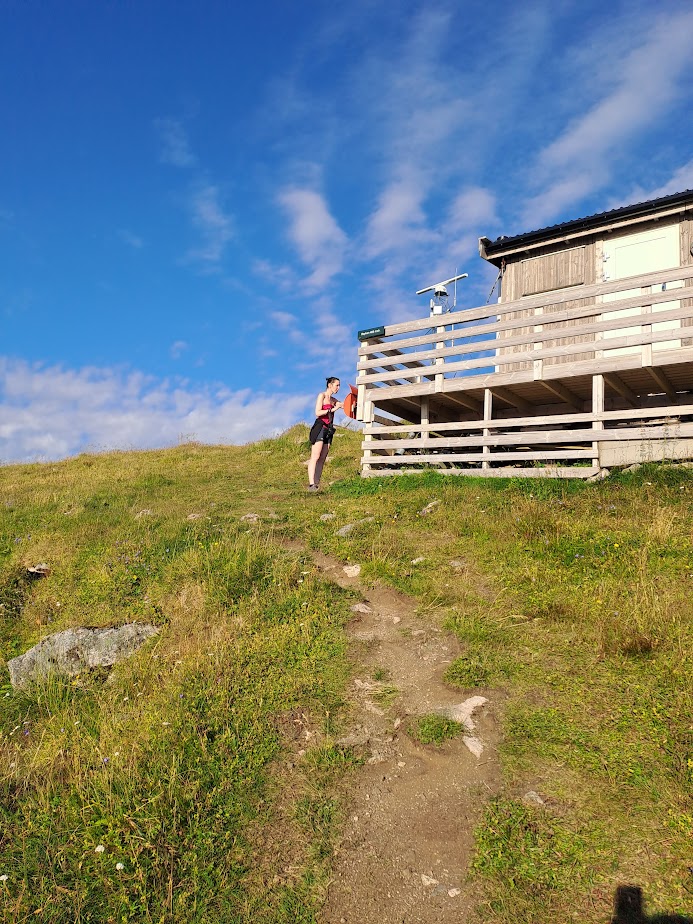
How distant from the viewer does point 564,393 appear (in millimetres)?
13172

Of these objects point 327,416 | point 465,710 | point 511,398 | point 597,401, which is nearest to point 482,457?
point 511,398

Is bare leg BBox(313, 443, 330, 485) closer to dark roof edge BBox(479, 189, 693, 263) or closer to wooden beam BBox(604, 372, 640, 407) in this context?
wooden beam BBox(604, 372, 640, 407)

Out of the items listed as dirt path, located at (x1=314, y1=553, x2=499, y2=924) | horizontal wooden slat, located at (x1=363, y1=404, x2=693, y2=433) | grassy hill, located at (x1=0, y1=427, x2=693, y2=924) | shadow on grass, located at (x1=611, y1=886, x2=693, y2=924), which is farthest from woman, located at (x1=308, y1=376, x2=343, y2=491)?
shadow on grass, located at (x1=611, y1=886, x2=693, y2=924)

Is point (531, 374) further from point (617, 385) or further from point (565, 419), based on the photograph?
point (617, 385)

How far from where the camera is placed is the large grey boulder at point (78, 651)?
22.9ft

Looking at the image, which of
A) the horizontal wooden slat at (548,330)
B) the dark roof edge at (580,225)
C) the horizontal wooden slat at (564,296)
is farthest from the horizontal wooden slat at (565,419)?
the dark roof edge at (580,225)

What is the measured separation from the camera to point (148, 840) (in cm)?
427

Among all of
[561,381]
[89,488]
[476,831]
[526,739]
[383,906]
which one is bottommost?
[383,906]

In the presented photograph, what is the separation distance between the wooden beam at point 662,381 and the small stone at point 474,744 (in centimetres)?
836

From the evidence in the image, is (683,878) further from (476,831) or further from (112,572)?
(112,572)

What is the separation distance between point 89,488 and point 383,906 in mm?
14647

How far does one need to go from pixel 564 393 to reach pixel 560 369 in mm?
1493

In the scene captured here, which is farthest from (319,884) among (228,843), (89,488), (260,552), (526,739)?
(89,488)

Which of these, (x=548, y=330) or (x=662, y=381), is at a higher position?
(x=548, y=330)
